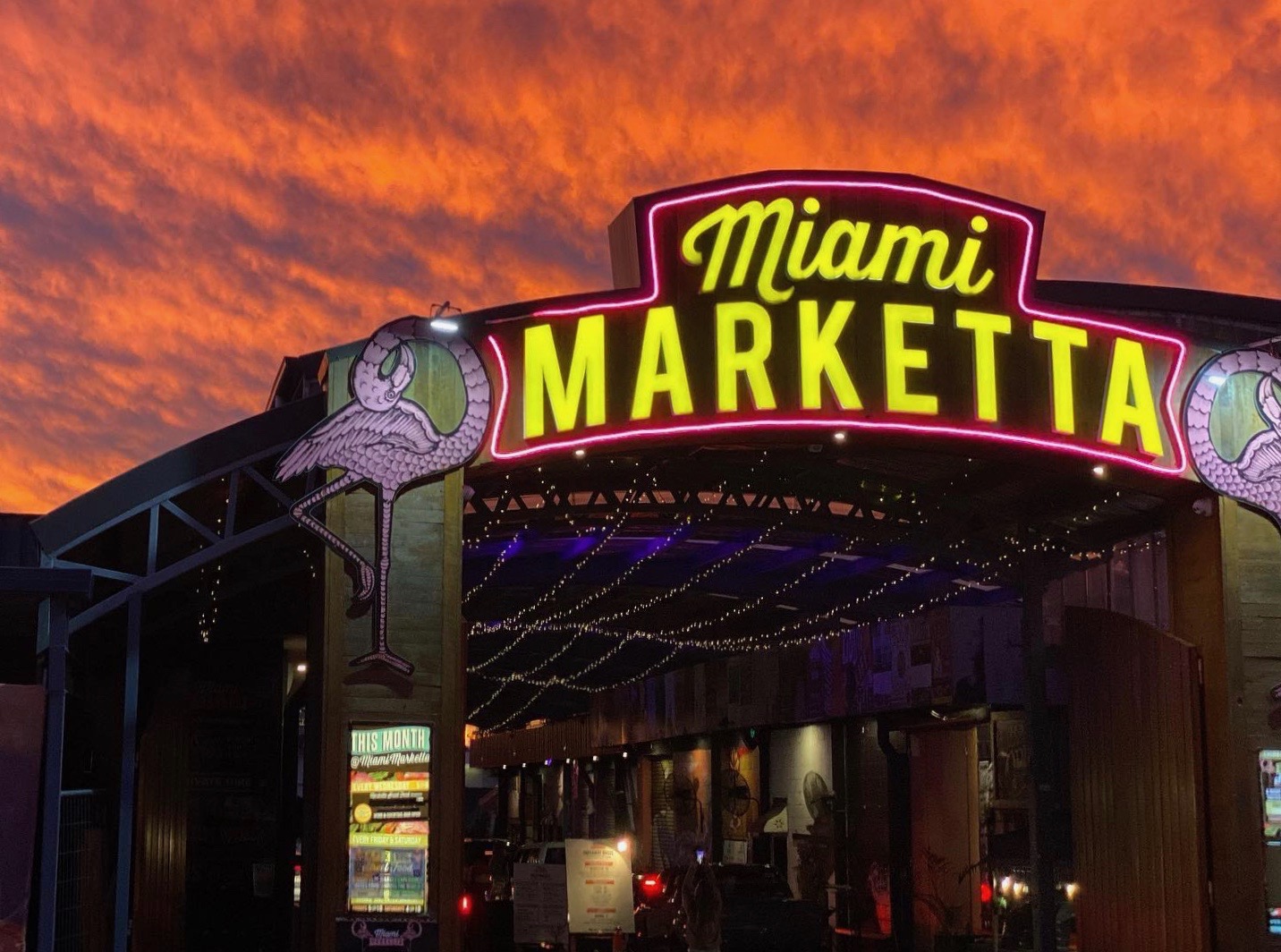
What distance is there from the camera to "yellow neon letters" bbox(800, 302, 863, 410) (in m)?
17.8

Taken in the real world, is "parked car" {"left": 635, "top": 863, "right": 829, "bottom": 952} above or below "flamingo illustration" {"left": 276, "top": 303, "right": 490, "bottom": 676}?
below

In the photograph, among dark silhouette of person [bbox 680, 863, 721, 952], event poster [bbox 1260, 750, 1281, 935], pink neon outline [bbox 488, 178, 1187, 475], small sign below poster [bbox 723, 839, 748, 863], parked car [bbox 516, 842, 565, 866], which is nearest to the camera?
pink neon outline [bbox 488, 178, 1187, 475]

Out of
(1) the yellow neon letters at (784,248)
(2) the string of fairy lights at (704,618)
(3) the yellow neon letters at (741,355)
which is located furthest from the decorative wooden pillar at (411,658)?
(2) the string of fairy lights at (704,618)

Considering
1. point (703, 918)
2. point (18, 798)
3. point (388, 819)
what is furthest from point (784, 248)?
point (18, 798)

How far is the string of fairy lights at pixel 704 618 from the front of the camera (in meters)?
28.2

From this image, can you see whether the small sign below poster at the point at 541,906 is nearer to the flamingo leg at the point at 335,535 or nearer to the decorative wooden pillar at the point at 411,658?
the decorative wooden pillar at the point at 411,658

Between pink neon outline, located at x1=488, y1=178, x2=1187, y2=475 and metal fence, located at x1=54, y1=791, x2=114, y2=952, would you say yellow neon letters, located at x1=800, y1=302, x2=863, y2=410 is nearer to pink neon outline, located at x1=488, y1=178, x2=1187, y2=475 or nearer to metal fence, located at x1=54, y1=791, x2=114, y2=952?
pink neon outline, located at x1=488, y1=178, x2=1187, y2=475

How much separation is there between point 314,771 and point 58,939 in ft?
9.16

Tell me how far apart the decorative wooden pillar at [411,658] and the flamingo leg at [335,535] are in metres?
0.16

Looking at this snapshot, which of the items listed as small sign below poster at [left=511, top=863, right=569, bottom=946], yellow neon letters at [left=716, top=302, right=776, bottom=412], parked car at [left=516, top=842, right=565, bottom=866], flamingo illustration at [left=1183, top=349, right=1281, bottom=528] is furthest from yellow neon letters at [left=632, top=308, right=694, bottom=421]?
parked car at [left=516, top=842, right=565, bottom=866]

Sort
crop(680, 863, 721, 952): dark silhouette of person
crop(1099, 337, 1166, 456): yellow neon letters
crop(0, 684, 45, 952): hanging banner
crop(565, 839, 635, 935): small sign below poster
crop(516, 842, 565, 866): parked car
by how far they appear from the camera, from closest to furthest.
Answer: crop(0, 684, 45, 952): hanging banner → crop(1099, 337, 1166, 456): yellow neon letters → crop(680, 863, 721, 952): dark silhouette of person → crop(565, 839, 635, 935): small sign below poster → crop(516, 842, 565, 866): parked car

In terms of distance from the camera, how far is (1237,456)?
19.2 metres

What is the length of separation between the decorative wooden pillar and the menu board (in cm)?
9

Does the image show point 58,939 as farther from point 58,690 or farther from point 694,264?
point 694,264
